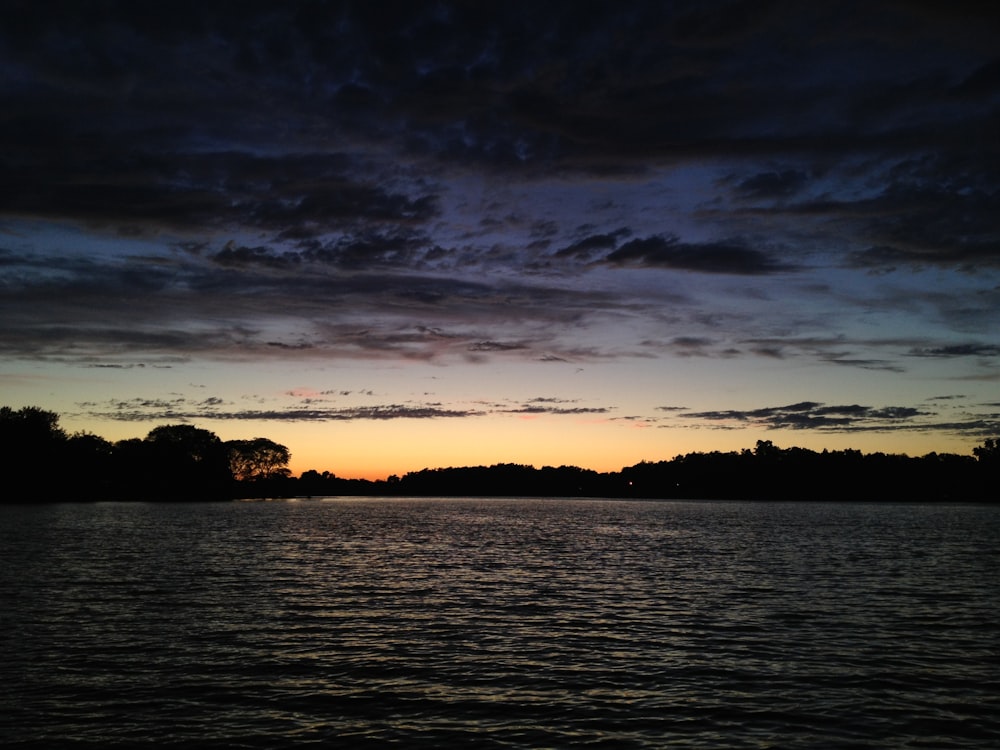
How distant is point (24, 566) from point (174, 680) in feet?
131

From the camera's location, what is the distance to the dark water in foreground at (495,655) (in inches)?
815

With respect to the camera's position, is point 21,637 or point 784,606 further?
point 784,606

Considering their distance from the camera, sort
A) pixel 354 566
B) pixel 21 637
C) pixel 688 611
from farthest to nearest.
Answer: pixel 354 566, pixel 688 611, pixel 21 637

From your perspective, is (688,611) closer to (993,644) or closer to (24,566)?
(993,644)

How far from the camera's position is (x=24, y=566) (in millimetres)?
56500

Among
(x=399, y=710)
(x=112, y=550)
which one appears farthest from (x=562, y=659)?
(x=112, y=550)

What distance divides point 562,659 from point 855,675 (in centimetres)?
1051

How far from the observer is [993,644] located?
104 ft

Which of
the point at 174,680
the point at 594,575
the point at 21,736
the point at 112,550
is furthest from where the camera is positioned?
the point at 112,550

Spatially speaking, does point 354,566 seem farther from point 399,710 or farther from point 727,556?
point 399,710

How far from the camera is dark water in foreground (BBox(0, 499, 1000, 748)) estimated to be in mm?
20703

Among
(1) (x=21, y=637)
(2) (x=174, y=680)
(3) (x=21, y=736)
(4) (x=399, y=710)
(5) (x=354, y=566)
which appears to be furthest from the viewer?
(5) (x=354, y=566)

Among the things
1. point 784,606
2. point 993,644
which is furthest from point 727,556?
point 993,644

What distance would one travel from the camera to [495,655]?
96.6 feet
